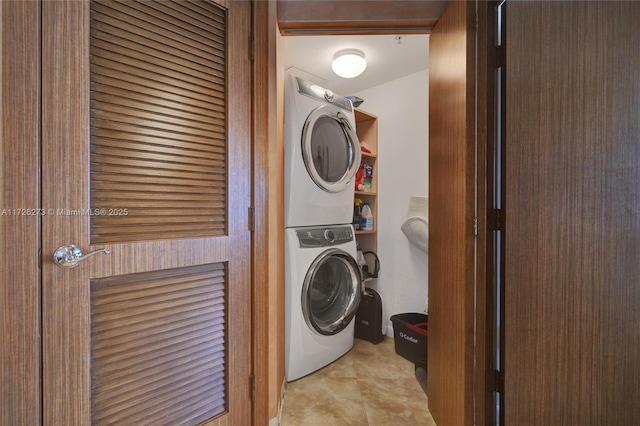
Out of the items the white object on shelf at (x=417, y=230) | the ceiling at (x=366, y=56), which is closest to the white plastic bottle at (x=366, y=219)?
the white object on shelf at (x=417, y=230)

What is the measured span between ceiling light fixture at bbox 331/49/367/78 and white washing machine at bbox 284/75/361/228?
24cm

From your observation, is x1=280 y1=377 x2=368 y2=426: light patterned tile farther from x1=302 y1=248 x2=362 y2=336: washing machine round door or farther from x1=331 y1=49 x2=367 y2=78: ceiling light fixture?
x1=331 y1=49 x2=367 y2=78: ceiling light fixture

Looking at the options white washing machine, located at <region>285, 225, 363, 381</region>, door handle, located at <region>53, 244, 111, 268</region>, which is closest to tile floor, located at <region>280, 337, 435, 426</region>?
white washing machine, located at <region>285, 225, 363, 381</region>

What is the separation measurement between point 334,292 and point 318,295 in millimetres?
A: 154

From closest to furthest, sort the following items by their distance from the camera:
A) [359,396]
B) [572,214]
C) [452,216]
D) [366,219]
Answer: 1. [572,214]
2. [452,216]
3. [359,396]
4. [366,219]

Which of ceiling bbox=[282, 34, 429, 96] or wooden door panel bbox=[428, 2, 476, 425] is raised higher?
Result: ceiling bbox=[282, 34, 429, 96]

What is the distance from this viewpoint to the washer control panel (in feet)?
5.74

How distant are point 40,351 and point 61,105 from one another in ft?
2.31

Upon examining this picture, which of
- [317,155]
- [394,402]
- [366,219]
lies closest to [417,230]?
[366,219]

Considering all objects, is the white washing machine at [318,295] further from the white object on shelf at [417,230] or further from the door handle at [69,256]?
the door handle at [69,256]

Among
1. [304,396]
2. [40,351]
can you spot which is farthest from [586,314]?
[40,351]

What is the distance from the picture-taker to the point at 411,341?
200 cm

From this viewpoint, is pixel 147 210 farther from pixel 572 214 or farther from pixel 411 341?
pixel 411 341

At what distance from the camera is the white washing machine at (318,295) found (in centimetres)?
172
